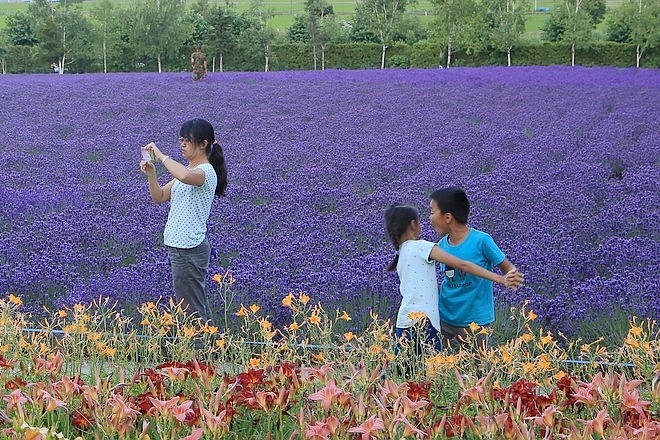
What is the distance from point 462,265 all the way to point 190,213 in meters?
1.34

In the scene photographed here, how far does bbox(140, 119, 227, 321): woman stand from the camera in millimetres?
4285

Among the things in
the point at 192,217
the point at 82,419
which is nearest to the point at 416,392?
the point at 82,419

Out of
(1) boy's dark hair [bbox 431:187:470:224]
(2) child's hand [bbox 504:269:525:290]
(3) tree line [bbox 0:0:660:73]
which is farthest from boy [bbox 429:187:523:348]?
(3) tree line [bbox 0:0:660:73]

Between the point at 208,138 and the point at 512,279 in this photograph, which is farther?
the point at 208,138

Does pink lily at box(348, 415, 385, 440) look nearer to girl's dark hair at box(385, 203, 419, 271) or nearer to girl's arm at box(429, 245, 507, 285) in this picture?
girl's arm at box(429, 245, 507, 285)

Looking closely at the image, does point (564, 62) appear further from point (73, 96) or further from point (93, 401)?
point (93, 401)

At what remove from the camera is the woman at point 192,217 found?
429cm

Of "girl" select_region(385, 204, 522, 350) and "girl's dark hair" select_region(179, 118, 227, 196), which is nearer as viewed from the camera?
"girl" select_region(385, 204, 522, 350)

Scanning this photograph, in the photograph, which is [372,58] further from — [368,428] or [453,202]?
[368,428]

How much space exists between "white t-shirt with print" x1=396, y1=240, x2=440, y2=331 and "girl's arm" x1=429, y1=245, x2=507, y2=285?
46 millimetres

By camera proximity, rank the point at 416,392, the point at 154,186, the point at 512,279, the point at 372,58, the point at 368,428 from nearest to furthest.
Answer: the point at 368,428 → the point at 416,392 → the point at 512,279 → the point at 154,186 → the point at 372,58

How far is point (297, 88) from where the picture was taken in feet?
63.8

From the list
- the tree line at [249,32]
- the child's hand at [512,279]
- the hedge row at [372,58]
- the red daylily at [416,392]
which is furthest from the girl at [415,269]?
the hedge row at [372,58]

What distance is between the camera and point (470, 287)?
396cm
